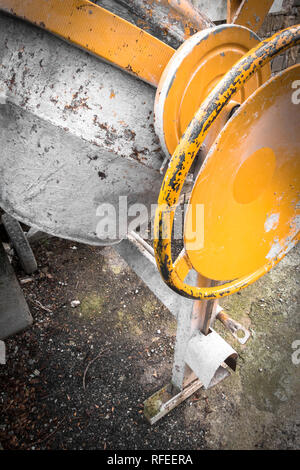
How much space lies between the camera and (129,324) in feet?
7.75

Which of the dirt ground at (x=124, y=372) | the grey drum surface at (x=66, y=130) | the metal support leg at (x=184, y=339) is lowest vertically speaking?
the dirt ground at (x=124, y=372)

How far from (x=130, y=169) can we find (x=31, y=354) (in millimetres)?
1814

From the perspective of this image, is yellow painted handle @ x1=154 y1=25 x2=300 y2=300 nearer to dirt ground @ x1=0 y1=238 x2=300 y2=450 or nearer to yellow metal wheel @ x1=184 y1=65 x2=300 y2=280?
yellow metal wheel @ x1=184 y1=65 x2=300 y2=280

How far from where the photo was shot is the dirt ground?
5.57 feet

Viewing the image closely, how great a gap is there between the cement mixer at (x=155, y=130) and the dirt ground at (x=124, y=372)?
3.46 ft

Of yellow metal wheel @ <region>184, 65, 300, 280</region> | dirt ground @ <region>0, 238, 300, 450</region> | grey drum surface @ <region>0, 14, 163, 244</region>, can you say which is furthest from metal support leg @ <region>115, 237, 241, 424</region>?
grey drum surface @ <region>0, 14, 163, 244</region>

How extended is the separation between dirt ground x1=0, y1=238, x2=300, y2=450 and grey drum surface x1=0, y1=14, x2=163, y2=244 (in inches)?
56.4

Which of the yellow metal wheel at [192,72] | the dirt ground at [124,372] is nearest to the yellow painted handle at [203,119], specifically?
the yellow metal wheel at [192,72]

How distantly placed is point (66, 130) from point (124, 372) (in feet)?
5.89

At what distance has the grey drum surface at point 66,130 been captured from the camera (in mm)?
900

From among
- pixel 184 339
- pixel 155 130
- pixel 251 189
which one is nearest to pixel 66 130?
pixel 155 130

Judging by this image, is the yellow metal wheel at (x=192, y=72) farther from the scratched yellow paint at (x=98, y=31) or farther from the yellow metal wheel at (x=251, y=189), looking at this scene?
the yellow metal wheel at (x=251, y=189)

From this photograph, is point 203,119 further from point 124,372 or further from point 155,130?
point 124,372

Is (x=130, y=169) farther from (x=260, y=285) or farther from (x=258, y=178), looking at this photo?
(x=260, y=285)
